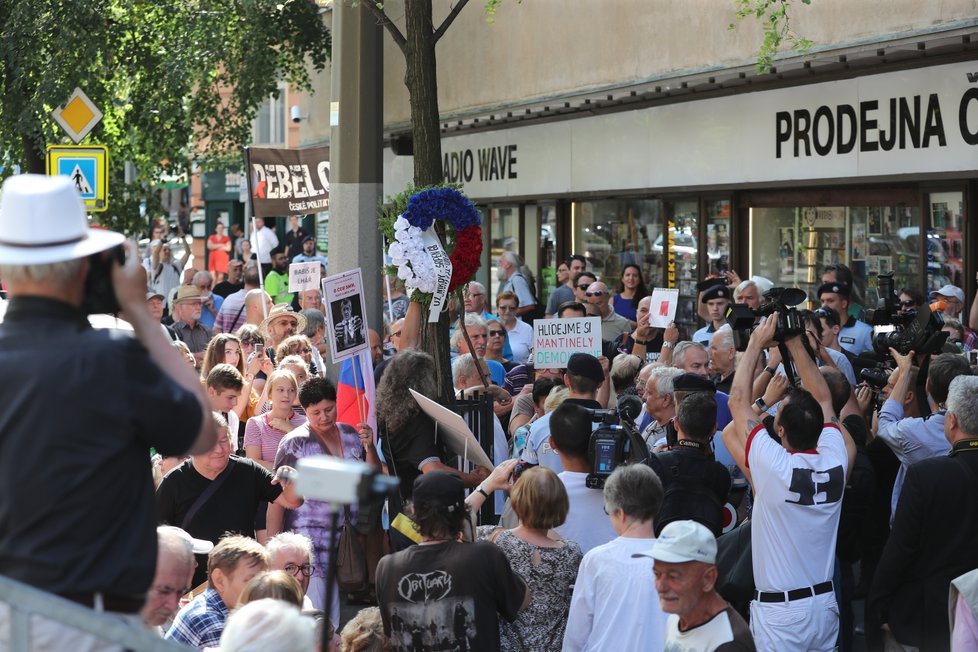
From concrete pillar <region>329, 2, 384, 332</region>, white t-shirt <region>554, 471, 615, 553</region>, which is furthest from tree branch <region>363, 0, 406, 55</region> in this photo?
white t-shirt <region>554, 471, 615, 553</region>

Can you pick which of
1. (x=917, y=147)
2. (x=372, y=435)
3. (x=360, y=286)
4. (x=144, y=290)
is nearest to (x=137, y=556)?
(x=144, y=290)

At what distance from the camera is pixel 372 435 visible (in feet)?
27.6

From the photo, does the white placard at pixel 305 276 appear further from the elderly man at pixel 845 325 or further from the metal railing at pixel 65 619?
the metal railing at pixel 65 619

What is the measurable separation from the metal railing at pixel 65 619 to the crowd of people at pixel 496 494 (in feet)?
0.24

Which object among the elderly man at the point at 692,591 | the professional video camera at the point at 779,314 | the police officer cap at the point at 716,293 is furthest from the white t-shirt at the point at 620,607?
the police officer cap at the point at 716,293

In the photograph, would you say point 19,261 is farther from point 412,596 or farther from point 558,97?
point 558,97

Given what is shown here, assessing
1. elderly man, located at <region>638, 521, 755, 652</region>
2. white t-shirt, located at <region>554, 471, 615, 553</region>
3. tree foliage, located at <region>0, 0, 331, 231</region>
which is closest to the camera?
elderly man, located at <region>638, 521, 755, 652</region>

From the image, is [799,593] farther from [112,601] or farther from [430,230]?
[112,601]

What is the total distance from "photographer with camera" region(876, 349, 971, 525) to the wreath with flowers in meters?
2.69

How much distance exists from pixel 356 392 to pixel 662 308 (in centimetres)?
359

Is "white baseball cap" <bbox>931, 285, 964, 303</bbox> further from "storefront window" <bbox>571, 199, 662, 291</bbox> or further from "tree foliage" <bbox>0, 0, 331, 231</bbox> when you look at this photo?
"tree foliage" <bbox>0, 0, 331, 231</bbox>

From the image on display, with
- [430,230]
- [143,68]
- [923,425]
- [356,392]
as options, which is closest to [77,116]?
[143,68]

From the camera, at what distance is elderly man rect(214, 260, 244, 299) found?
19438mm

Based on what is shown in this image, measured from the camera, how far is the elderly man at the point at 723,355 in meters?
9.73
